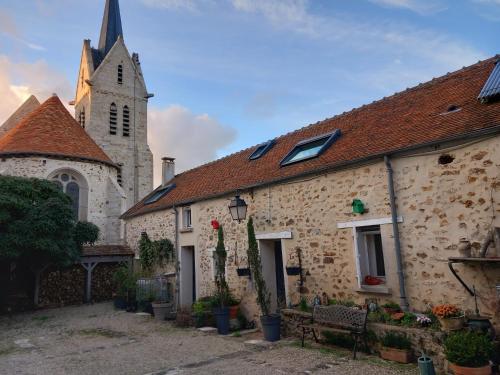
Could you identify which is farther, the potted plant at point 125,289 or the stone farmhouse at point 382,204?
the potted plant at point 125,289

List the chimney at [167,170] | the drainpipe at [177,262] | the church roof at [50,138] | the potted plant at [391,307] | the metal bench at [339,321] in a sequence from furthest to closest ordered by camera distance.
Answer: the chimney at [167,170] < the church roof at [50,138] < the drainpipe at [177,262] < the potted plant at [391,307] < the metal bench at [339,321]

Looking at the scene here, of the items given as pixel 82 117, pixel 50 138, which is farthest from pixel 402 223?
pixel 82 117

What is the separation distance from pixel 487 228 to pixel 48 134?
19046 mm

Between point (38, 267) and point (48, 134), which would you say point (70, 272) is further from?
point (48, 134)

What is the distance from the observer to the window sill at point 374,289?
695cm

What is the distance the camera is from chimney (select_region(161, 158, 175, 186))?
717 inches

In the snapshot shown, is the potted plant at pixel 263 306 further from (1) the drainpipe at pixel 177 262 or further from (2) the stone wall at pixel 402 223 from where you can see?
(1) the drainpipe at pixel 177 262

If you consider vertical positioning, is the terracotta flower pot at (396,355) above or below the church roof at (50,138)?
below

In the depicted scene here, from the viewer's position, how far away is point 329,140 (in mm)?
9562

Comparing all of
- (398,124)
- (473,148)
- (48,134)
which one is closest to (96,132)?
(48,134)

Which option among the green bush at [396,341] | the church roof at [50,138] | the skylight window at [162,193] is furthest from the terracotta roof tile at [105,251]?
the green bush at [396,341]

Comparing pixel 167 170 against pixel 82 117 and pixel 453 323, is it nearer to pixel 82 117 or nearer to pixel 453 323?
pixel 82 117

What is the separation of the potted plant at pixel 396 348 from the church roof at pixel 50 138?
16.6m

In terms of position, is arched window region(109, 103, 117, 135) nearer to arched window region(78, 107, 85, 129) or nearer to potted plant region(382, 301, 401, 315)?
arched window region(78, 107, 85, 129)
